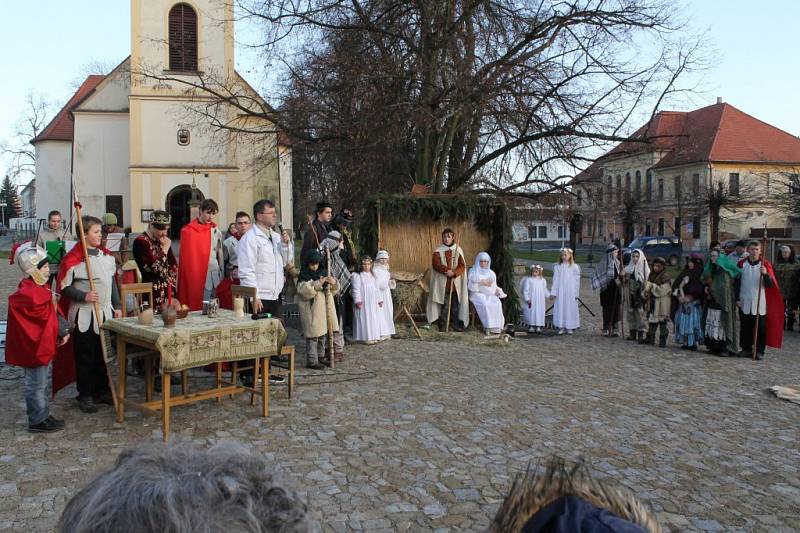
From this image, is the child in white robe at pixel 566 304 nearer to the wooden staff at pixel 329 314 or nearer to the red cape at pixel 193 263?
the wooden staff at pixel 329 314

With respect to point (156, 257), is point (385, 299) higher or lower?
lower

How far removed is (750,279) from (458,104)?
6.90m

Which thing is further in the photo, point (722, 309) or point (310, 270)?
point (722, 309)

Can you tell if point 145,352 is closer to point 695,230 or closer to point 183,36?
Result: point 183,36

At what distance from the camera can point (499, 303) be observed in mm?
13062

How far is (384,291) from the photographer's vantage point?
12000mm

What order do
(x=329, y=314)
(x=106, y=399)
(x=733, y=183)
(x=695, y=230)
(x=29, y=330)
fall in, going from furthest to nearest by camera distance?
(x=695, y=230)
(x=733, y=183)
(x=329, y=314)
(x=106, y=399)
(x=29, y=330)

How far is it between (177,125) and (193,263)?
916 inches

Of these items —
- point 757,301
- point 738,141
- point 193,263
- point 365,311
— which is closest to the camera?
point 193,263

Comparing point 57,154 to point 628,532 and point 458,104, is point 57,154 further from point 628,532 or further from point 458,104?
point 628,532

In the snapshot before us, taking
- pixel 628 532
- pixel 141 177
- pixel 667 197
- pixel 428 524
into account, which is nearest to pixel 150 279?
pixel 428 524

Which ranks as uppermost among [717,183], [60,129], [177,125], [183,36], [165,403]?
[183,36]

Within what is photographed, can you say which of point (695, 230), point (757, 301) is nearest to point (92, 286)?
point (757, 301)

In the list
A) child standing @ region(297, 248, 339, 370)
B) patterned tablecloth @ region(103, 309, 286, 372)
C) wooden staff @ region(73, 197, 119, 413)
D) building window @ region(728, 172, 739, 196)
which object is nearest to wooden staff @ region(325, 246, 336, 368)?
child standing @ region(297, 248, 339, 370)
